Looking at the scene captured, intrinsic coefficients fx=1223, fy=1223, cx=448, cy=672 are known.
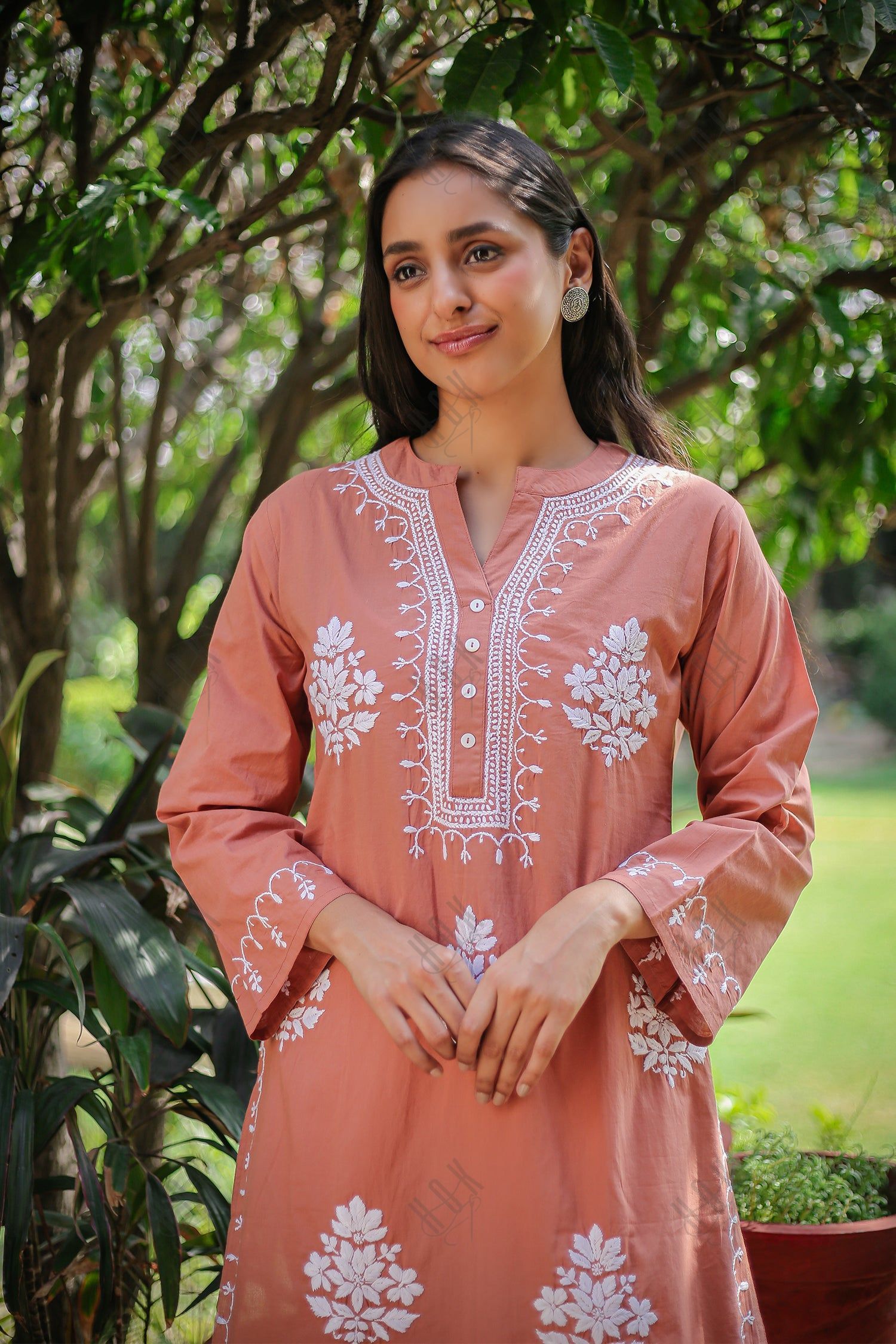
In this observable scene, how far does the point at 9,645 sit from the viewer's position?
2.43 m

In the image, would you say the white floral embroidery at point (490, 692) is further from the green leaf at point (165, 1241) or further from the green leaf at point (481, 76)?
the green leaf at point (165, 1241)

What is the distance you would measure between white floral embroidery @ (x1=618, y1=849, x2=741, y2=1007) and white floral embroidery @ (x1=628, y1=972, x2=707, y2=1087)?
6cm

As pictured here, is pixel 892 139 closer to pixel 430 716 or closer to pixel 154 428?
pixel 430 716

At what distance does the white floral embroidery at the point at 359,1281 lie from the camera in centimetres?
117

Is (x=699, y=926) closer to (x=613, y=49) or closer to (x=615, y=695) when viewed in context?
(x=615, y=695)

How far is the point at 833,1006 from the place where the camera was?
5.41 meters

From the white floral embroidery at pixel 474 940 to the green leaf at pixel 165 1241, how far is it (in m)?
0.80

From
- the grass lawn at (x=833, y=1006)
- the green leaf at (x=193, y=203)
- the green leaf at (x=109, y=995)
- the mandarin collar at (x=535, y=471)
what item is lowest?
the grass lawn at (x=833, y=1006)

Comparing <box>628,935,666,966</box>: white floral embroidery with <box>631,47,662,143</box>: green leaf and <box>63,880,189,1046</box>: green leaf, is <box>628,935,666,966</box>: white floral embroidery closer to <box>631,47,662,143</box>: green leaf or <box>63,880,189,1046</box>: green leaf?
<box>63,880,189,1046</box>: green leaf

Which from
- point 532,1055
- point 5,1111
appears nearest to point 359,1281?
point 532,1055

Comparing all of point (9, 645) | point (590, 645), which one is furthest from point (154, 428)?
point (590, 645)

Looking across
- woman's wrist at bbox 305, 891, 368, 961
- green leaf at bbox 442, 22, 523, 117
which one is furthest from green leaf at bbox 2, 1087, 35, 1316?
green leaf at bbox 442, 22, 523, 117

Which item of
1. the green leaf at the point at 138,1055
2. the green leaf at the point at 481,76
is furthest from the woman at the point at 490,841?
the green leaf at the point at 138,1055

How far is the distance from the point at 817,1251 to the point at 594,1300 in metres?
0.94
